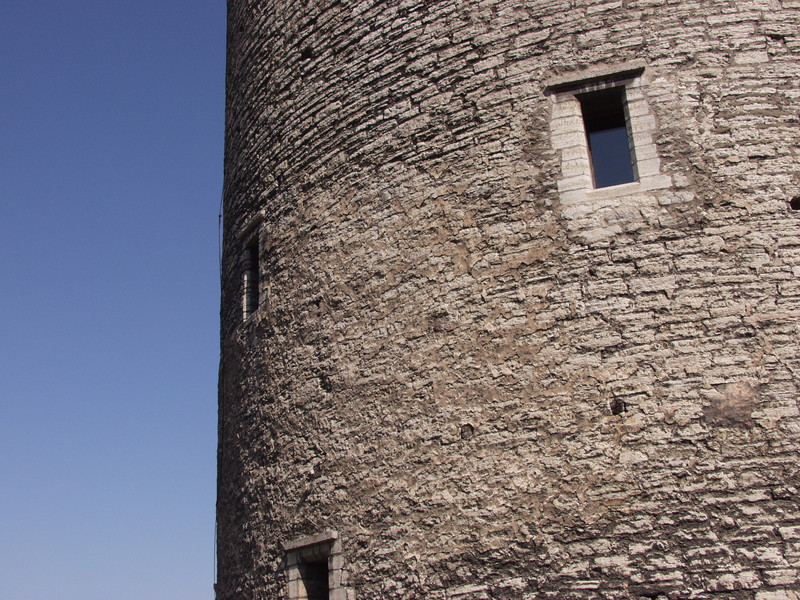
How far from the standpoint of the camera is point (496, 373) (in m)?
5.89

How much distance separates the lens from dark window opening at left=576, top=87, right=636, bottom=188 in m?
6.08

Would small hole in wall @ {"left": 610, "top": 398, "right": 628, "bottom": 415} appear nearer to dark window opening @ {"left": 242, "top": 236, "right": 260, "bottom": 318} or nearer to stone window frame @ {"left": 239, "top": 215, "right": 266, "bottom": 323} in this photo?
stone window frame @ {"left": 239, "top": 215, "right": 266, "bottom": 323}

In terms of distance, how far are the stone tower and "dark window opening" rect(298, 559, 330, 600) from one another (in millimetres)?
29

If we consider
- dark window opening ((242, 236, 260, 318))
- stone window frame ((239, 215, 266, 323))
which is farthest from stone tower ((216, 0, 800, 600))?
dark window opening ((242, 236, 260, 318))

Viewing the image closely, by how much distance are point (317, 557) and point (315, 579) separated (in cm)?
27

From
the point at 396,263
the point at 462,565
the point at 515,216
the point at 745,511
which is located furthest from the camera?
the point at 396,263

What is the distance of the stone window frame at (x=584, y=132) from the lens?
5945 millimetres

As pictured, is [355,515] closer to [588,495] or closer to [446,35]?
[588,495]

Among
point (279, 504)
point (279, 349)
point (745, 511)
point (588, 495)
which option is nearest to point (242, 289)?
point (279, 349)

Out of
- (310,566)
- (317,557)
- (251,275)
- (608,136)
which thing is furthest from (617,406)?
(251,275)

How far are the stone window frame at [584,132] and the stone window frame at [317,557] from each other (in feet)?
9.16

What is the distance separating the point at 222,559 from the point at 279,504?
1.44 metres

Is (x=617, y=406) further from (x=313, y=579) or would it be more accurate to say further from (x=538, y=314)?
(x=313, y=579)

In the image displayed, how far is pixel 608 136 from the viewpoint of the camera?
624cm
